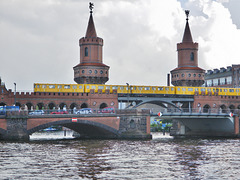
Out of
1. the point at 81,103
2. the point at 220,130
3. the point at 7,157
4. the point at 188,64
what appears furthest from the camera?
the point at 188,64

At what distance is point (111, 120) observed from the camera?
75500 mm

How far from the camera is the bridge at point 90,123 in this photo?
6791cm

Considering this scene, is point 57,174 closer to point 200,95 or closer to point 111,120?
point 111,120

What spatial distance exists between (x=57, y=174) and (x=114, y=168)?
17.2 ft

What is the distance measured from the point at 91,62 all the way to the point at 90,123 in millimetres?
40728

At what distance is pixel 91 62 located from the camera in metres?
111

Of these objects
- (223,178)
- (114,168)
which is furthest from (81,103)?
(223,178)

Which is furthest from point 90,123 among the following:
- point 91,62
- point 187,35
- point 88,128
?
point 187,35

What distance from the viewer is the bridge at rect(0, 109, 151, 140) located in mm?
67906

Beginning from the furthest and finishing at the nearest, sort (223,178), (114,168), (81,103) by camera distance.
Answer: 1. (81,103)
2. (114,168)
3. (223,178)

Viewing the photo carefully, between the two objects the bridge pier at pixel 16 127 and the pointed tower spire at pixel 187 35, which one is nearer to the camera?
the bridge pier at pixel 16 127

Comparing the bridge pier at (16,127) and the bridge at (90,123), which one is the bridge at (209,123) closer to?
the bridge at (90,123)

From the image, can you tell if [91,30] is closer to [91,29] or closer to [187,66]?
[91,29]

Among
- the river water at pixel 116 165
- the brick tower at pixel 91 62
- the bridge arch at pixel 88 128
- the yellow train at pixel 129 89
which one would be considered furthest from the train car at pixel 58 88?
the river water at pixel 116 165
